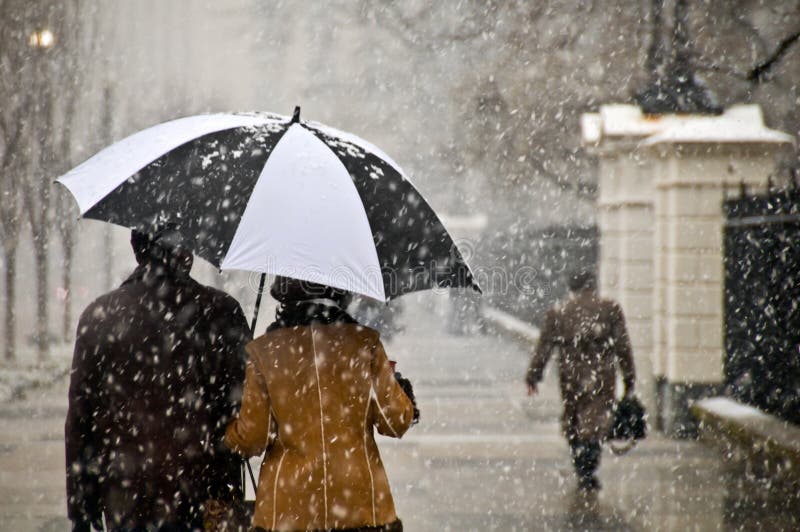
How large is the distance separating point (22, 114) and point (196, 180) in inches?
556

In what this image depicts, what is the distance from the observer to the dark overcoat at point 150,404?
3527 mm

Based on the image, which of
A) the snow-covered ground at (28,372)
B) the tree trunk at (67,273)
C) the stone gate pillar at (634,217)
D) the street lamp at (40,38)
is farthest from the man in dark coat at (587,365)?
the tree trunk at (67,273)

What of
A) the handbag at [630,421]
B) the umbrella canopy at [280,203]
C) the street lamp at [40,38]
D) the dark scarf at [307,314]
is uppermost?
the street lamp at [40,38]

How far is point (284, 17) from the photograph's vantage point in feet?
59.3

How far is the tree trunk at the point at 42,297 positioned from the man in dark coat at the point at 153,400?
46.0 ft

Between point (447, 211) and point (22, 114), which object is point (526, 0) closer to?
point (22, 114)

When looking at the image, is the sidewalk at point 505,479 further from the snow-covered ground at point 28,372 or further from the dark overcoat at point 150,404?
the dark overcoat at point 150,404

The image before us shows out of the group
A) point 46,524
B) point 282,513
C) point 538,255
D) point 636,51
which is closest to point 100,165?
point 282,513

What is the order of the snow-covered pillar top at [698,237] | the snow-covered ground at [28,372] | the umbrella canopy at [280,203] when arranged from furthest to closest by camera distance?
the snow-covered ground at [28,372]
the snow-covered pillar top at [698,237]
the umbrella canopy at [280,203]

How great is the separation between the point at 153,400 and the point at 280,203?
2.58 ft

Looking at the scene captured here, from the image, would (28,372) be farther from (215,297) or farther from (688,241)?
(215,297)

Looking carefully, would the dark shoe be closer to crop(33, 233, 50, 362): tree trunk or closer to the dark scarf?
the dark scarf

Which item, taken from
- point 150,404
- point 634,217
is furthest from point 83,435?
point 634,217

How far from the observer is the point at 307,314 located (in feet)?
11.3
